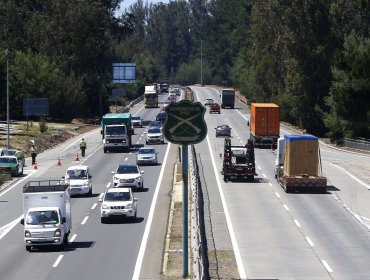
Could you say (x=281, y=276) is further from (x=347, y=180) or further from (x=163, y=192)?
(x=347, y=180)

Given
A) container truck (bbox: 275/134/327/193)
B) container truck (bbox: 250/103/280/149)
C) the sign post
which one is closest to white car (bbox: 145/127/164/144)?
container truck (bbox: 250/103/280/149)

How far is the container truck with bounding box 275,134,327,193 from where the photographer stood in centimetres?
5800

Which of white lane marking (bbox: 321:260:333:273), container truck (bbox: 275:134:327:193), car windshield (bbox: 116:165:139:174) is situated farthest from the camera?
car windshield (bbox: 116:165:139:174)

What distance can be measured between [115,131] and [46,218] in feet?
151

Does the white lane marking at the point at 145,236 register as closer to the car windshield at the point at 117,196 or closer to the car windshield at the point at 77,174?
the car windshield at the point at 117,196

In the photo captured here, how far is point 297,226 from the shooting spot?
45469mm

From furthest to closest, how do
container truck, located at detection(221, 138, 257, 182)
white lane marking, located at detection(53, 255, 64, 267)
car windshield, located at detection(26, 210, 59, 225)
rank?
1. container truck, located at detection(221, 138, 257, 182)
2. car windshield, located at detection(26, 210, 59, 225)
3. white lane marking, located at detection(53, 255, 64, 267)

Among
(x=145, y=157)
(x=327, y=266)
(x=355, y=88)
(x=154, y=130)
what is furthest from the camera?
(x=154, y=130)

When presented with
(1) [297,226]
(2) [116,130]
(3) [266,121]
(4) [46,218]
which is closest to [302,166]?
(1) [297,226]

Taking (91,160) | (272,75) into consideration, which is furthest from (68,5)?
(91,160)

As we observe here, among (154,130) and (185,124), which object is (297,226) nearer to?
(185,124)

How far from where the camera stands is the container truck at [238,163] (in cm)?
6259

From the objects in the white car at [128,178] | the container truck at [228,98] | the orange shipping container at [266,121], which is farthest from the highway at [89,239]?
the container truck at [228,98]

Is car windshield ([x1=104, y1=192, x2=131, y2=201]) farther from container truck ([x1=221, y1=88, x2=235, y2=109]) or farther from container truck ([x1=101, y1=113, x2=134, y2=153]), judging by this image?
container truck ([x1=221, y1=88, x2=235, y2=109])
